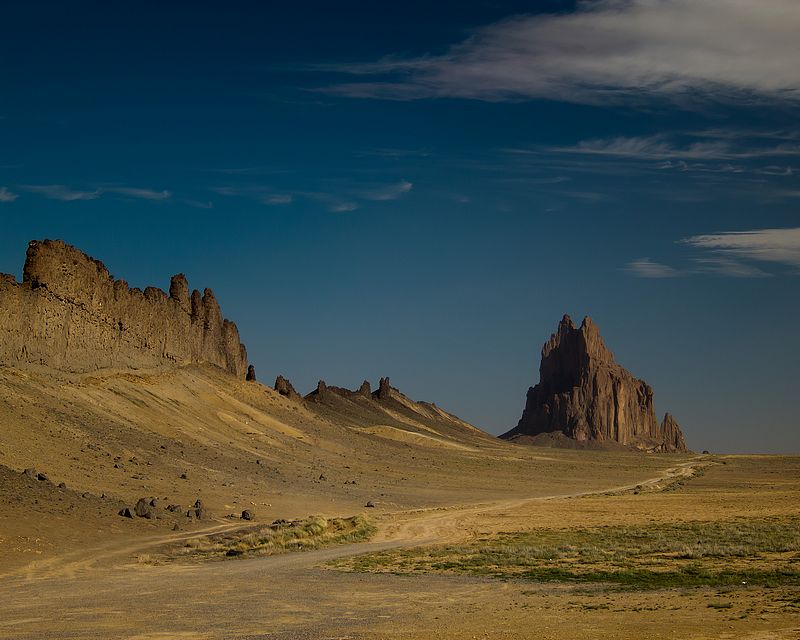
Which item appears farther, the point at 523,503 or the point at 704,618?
the point at 523,503

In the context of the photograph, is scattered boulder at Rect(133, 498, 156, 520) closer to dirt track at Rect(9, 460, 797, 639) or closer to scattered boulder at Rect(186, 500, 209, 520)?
scattered boulder at Rect(186, 500, 209, 520)

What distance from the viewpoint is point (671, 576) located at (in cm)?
2320

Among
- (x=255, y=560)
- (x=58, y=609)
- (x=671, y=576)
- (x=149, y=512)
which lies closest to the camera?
(x=58, y=609)

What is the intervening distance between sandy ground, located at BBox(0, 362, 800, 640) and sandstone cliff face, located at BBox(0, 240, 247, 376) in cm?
186

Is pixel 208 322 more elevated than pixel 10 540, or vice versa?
pixel 208 322

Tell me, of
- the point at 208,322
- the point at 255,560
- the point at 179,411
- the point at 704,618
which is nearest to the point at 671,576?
the point at 704,618

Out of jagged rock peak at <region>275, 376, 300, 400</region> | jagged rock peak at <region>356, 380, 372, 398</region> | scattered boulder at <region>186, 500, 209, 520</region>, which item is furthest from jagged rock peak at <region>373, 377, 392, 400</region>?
scattered boulder at <region>186, 500, 209, 520</region>

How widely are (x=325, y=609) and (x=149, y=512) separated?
20.8 meters

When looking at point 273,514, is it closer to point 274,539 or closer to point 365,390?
point 274,539

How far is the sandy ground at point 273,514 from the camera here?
17969mm

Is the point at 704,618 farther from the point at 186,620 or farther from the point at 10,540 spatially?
the point at 10,540

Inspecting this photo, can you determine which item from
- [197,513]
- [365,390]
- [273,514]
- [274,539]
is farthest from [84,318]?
[365,390]

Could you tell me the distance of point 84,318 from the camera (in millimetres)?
64062

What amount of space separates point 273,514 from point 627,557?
76.8ft
